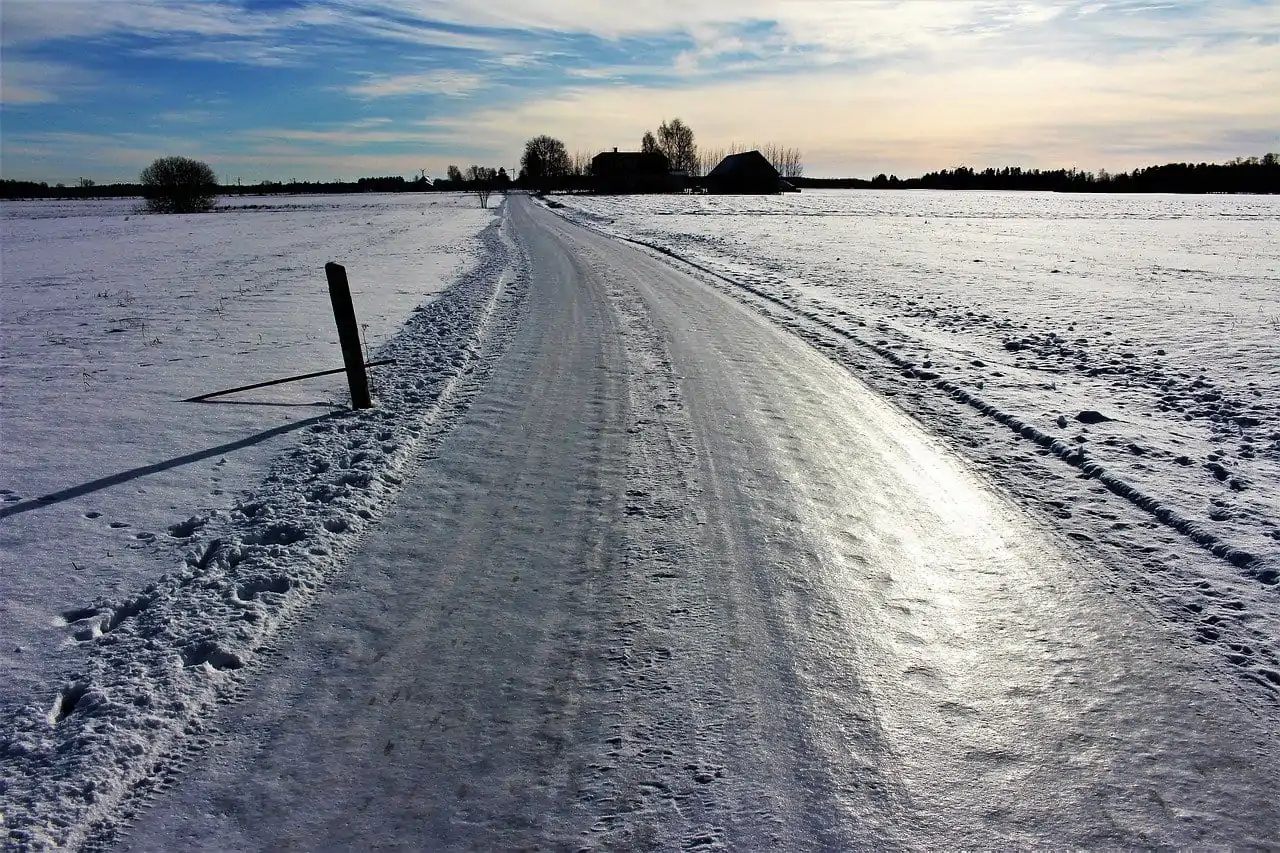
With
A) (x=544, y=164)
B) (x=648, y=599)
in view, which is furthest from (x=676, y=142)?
(x=648, y=599)

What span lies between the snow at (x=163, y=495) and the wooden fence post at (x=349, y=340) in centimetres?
21

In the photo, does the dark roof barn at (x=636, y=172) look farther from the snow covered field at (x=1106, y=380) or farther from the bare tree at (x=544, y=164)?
the snow covered field at (x=1106, y=380)

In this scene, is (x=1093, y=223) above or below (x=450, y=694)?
above

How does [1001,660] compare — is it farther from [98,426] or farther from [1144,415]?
[98,426]

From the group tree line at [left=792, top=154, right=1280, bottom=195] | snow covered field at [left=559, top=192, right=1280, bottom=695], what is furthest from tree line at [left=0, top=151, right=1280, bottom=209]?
snow covered field at [left=559, top=192, right=1280, bottom=695]

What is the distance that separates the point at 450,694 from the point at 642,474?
247cm

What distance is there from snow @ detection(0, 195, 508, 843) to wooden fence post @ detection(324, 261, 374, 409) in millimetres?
210

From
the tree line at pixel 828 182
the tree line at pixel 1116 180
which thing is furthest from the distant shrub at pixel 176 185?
the tree line at pixel 1116 180

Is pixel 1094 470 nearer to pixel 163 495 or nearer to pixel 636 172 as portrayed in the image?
pixel 163 495

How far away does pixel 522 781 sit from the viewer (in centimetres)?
253

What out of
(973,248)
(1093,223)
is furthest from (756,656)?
(1093,223)

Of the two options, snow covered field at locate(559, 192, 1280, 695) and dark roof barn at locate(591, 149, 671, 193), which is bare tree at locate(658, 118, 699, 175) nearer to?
dark roof barn at locate(591, 149, 671, 193)

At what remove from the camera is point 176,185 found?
2559 inches

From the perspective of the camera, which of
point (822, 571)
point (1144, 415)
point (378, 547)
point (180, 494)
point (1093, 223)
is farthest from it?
point (1093, 223)
